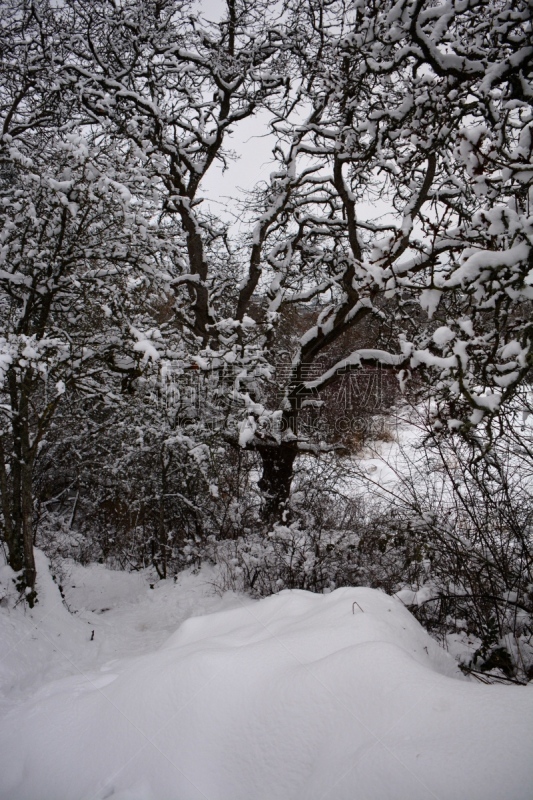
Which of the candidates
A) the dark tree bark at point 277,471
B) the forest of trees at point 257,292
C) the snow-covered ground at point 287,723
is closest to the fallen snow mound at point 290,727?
the snow-covered ground at point 287,723

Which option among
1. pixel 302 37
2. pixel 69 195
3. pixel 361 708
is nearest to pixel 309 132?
pixel 302 37

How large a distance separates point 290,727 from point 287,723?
18 mm

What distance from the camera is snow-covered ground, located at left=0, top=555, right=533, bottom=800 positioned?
4.40ft

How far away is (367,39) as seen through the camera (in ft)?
12.6

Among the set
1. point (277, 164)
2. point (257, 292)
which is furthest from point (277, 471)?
point (277, 164)

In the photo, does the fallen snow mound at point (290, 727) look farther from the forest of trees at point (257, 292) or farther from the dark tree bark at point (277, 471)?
the dark tree bark at point (277, 471)

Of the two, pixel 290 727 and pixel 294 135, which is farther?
pixel 294 135

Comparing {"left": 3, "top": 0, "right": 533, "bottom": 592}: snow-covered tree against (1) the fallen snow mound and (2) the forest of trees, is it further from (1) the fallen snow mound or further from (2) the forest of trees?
(1) the fallen snow mound

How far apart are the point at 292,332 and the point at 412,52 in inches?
366

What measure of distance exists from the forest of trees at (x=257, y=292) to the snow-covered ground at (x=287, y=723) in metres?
1.06

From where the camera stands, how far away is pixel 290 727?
1.67 metres

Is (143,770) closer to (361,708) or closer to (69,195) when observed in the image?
(361,708)

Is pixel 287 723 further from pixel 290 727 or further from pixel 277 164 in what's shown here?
Answer: pixel 277 164

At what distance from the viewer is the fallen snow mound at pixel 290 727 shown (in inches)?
52.5
